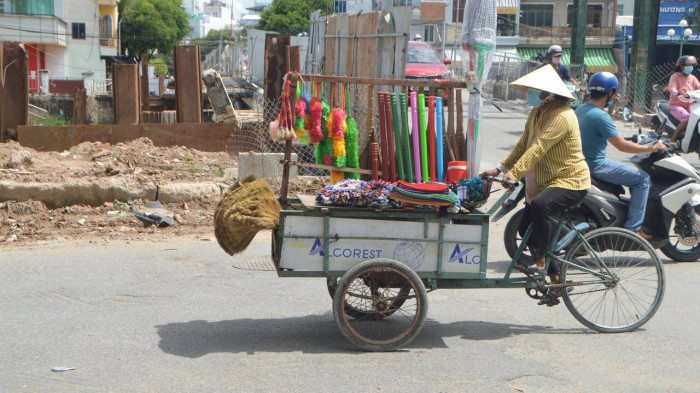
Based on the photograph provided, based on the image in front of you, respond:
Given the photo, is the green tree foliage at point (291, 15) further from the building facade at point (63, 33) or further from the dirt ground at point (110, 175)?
the dirt ground at point (110, 175)

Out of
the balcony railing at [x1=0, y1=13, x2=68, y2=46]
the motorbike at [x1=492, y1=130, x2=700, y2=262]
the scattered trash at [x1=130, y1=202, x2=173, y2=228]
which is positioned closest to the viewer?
the motorbike at [x1=492, y1=130, x2=700, y2=262]

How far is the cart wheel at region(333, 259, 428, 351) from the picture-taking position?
15.6 feet

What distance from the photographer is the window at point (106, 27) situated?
6022 centimetres

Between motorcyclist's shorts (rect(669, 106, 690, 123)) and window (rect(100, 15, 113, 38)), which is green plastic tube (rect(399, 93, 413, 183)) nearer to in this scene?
motorcyclist's shorts (rect(669, 106, 690, 123))

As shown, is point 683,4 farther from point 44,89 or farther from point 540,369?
point 540,369

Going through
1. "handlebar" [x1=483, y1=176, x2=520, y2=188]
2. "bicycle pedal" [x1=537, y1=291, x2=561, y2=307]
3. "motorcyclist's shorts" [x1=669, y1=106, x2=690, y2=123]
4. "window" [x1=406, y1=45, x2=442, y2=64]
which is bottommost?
"bicycle pedal" [x1=537, y1=291, x2=561, y2=307]

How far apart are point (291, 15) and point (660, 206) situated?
7307 cm

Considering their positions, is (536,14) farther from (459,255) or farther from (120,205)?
(459,255)

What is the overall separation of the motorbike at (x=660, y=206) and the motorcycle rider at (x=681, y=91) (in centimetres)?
538

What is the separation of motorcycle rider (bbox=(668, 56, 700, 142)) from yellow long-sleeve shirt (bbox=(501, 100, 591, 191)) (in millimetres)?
7731

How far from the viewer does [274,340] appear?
5.09 meters

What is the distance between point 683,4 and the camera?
123 feet

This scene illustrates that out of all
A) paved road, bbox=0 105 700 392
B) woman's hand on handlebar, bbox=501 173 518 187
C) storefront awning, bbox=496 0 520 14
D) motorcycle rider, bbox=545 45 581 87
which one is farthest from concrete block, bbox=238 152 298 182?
storefront awning, bbox=496 0 520 14

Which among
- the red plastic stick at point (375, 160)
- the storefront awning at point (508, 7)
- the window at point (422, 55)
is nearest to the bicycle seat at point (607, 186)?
the red plastic stick at point (375, 160)
